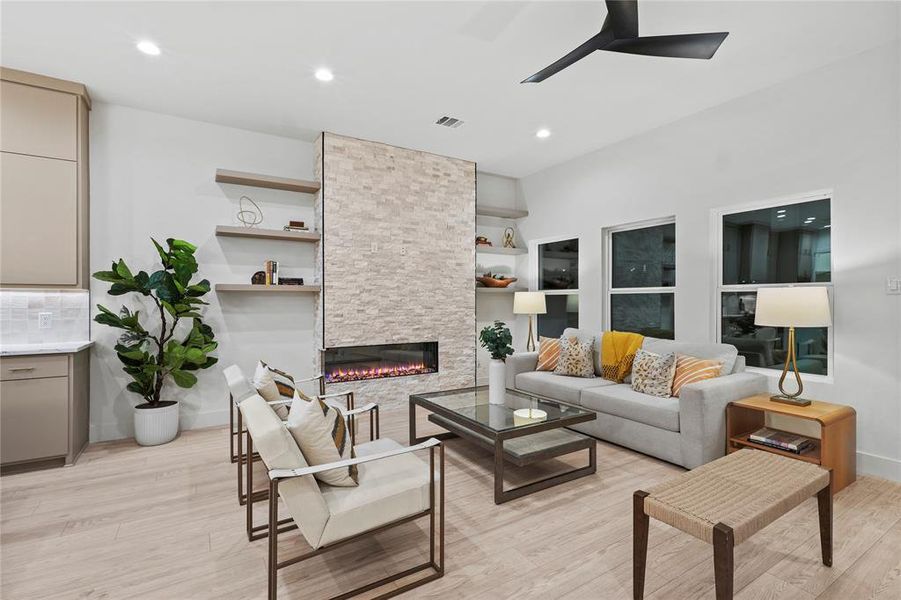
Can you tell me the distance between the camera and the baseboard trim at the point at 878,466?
119 inches

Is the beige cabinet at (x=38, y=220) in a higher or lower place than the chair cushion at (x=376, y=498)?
higher

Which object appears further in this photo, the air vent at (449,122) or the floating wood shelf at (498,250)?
the floating wood shelf at (498,250)

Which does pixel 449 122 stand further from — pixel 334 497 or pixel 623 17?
pixel 334 497

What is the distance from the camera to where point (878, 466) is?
A: 3.11m

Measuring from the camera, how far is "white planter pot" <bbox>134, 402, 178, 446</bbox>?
12.5 feet

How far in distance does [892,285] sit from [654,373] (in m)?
1.66

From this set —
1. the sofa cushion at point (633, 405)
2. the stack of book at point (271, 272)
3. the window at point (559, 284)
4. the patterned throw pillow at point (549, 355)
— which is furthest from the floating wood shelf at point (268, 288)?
the window at point (559, 284)

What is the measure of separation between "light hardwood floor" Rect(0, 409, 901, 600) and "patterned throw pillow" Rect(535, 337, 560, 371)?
1714mm

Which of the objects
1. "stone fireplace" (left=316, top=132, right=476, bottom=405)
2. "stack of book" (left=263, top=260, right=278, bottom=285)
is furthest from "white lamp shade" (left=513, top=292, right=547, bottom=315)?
"stack of book" (left=263, top=260, right=278, bottom=285)

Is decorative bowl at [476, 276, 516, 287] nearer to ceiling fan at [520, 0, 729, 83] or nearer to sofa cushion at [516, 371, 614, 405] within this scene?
sofa cushion at [516, 371, 614, 405]

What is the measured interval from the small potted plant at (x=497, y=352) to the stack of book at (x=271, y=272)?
2.38m

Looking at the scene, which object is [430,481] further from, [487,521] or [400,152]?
[400,152]

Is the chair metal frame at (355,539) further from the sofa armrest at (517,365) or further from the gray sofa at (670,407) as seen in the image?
the sofa armrest at (517,365)

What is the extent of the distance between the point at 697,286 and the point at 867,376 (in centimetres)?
143
